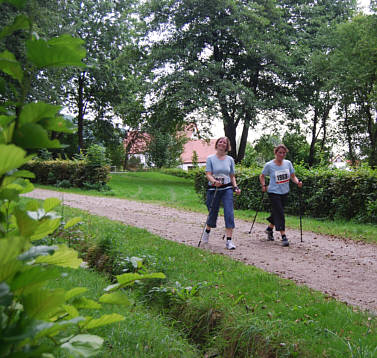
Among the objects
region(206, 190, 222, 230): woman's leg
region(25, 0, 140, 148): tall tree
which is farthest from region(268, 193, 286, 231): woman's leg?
region(25, 0, 140, 148): tall tree

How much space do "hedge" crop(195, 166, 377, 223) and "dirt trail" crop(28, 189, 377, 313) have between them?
2692 millimetres

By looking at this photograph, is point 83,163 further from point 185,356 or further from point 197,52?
point 185,356

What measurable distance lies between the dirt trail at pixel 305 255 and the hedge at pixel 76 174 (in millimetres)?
9792

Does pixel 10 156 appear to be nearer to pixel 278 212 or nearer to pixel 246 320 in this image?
pixel 246 320

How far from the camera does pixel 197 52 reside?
2491 centimetres

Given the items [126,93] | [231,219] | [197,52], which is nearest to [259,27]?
[197,52]

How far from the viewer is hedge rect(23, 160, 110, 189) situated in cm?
2050

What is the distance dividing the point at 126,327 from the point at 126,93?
30.5 metres

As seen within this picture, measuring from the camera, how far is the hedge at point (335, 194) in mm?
10930

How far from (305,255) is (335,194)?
18.3ft

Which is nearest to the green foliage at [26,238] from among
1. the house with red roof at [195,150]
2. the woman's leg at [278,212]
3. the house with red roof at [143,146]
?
the woman's leg at [278,212]

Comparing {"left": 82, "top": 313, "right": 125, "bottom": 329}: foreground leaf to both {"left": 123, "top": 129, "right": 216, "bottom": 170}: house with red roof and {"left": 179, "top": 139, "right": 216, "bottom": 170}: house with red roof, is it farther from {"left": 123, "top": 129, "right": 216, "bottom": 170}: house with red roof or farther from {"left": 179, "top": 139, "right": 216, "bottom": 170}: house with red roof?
{"left": 179, "top": 139, "right": 216, "bottom": 170}: house with red roof

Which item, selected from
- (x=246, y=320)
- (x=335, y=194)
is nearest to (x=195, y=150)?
(x=335, y=194)

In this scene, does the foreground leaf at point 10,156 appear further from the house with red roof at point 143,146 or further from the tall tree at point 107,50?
the house with red roof at point 143,146
